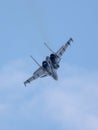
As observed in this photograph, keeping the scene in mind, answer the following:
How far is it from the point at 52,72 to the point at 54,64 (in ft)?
7.17

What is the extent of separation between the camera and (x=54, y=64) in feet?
655

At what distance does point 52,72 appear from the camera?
200 m

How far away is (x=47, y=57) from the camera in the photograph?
654 feet

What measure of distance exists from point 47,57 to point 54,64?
8.67 feet

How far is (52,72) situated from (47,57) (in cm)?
419
